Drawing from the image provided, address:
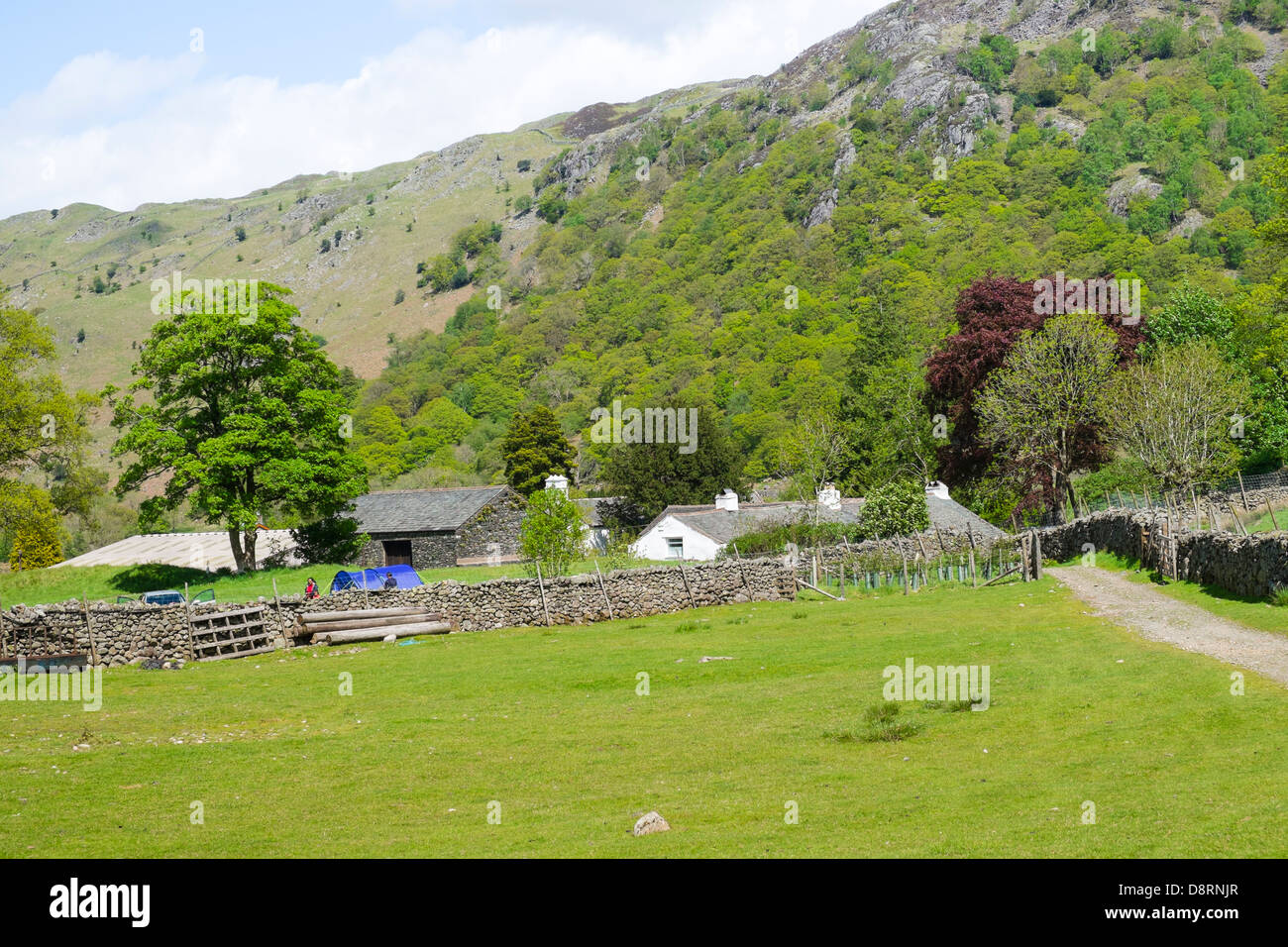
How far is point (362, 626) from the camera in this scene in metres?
33.8

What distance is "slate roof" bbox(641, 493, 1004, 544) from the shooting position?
55125 millimetres

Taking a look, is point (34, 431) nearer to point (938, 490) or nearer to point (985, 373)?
point (938, 490)

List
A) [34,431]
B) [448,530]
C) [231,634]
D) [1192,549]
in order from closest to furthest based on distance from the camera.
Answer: [1192,549]
[231,634]
[34,431]
[448,530]

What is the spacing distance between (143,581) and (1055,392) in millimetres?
46584

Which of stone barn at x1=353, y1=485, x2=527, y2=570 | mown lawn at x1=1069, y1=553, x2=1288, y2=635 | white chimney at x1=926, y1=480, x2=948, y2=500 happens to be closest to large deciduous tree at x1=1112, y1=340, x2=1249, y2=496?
white chimney at x1=926, y1=480, x2=948, y2=500

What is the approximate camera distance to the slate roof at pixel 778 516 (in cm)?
5512

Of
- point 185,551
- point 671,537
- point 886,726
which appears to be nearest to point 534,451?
point 671,537

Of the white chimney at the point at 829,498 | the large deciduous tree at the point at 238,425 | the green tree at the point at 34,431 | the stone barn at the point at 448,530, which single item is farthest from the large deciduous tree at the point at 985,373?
the green tree at the point at 34,431

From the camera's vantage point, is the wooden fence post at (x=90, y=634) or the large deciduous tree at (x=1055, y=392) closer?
the wooden fence post at (x=90, y=634)

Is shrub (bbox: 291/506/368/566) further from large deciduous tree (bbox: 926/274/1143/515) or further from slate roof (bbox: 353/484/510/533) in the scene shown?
large deciduous tree (bbox: 926/274/1143/515)

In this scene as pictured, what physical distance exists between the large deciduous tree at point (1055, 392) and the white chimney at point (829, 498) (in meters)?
9.95

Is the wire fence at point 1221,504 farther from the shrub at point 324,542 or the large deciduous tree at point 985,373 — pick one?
the shrub at point 324,542

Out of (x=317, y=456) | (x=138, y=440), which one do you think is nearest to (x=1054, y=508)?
(x=317, y=456)
